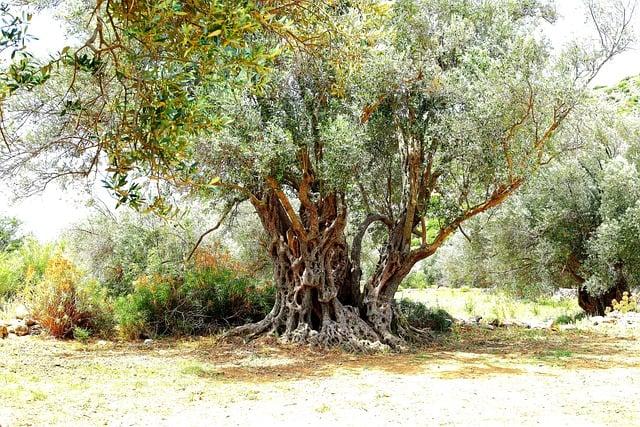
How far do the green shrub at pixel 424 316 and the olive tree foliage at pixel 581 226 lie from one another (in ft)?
6.71

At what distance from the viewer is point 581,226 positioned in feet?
51.8

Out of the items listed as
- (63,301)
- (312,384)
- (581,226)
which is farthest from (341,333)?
(581,226)

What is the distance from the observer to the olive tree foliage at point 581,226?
14805 millimetres

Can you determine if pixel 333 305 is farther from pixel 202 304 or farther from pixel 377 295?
pixel 202 304

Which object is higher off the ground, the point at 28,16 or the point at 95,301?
the point at 28,16

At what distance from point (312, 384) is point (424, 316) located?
710 cm

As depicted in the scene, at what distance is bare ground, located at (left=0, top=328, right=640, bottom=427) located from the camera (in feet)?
18.6

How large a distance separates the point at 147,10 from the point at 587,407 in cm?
554

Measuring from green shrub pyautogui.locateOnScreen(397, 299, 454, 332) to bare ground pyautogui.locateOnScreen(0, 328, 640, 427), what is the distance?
2089mm

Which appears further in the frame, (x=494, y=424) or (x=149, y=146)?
(x=494, y=424)

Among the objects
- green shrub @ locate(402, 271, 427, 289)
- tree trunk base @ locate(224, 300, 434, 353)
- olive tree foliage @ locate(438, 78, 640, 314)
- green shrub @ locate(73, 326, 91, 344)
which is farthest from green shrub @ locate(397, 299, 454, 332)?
green shrub @ locate(402, 271, 427, 289)

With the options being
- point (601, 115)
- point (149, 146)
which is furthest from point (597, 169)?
point (149, 146)

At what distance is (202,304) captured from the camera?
13406mm

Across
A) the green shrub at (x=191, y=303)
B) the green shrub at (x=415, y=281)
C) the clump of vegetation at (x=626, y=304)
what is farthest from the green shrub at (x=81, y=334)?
the green shrub at (x=415, y=281)
